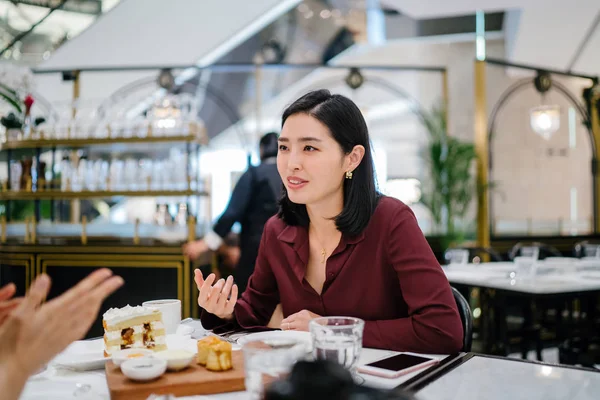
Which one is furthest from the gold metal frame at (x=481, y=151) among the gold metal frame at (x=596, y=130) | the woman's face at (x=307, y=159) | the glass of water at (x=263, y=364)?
the glass of water at (x=263, y=364)

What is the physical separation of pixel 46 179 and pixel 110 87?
9.36 feet

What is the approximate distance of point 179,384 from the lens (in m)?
1.04

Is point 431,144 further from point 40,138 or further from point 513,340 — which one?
point 40,138

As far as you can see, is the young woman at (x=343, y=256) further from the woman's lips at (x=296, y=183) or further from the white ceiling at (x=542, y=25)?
the white ceiling at (x=542, y=25)

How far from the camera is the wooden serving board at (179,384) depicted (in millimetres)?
1015

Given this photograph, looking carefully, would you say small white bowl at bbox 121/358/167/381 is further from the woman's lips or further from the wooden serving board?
the woman's lips

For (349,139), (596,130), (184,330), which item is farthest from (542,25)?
(184,330)

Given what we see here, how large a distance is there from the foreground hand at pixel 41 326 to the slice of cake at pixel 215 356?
0.34 meters

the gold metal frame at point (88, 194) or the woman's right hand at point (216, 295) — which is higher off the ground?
the gold metal frame at point (88, 194)

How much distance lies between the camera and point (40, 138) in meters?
5.34

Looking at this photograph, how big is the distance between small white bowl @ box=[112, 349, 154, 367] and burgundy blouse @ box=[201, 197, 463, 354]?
0.45 meters

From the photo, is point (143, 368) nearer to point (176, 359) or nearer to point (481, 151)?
point (176, 359)

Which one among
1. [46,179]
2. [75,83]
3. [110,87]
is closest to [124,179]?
[46,179]

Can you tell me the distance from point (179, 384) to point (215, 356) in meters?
0.12
